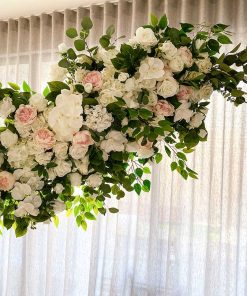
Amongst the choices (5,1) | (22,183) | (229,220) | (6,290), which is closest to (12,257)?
(6,290)

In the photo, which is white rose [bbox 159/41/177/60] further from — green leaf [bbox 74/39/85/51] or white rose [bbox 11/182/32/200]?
white rose [bbox 11/182/32/200]

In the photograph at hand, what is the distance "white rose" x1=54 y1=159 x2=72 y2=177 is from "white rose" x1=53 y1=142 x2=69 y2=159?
0.01 meters

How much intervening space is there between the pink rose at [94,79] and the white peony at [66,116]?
0.13 feet

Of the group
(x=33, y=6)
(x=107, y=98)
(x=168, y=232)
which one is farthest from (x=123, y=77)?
(x=33, y=6)

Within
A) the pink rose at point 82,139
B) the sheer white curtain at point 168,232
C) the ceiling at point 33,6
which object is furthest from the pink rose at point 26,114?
the ceiling at point 33,6

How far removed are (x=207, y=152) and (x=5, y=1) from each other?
1614 millimetres

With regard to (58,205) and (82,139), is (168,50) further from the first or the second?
(58,205)

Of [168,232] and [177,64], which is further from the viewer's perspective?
[168,232]

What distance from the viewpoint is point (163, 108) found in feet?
2.80

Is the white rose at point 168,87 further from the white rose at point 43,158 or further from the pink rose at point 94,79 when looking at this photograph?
the white rose at point 43,158

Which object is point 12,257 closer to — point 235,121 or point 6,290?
point 6,290

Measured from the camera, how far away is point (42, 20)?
2.90 meters

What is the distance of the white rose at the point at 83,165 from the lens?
2.84ft

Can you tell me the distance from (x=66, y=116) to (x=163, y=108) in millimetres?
195
